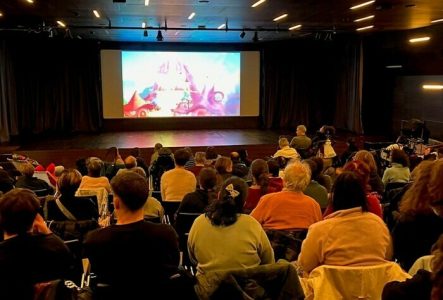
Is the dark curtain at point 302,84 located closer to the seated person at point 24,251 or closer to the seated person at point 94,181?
the seated person at point 94,181

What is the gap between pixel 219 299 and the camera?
2.19 m

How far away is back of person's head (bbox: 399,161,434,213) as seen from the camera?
2131 millimetres

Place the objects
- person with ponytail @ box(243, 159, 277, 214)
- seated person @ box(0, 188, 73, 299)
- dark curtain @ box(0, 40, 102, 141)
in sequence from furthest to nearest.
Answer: dark curtain @ box(0, 40, 102, 141) < person with ponytail @ box(243, 159, 277, 214) < seated person @ box(0, 188, 73, 299)

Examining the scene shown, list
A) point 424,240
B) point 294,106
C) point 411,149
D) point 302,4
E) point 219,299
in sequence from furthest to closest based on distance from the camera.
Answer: point 294,106
point 411,149
point 302,4
point 424,240
point 219,299

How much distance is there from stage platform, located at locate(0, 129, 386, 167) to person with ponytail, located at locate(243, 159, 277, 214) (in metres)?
5.63

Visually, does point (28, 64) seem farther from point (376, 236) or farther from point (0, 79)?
point (376, 236)

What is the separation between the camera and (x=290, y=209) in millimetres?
3254

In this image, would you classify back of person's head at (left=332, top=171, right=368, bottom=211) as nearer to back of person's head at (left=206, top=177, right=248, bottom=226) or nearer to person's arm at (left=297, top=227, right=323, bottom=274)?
person's arm at (left=297, top=227, right=323, bottom=274)

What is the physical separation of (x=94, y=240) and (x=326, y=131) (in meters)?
7.99

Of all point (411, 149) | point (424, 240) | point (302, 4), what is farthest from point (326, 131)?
point (424, 240)

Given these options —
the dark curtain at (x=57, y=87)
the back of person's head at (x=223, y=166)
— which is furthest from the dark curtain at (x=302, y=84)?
the back of person's head at (x=223, y=166)

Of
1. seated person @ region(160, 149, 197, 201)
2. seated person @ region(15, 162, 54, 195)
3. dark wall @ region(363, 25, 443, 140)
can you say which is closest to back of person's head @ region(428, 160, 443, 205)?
seated person @ region(160, 149, 197, 201)

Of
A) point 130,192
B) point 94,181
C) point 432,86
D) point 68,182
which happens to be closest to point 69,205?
point 68,182

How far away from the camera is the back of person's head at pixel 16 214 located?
218 cm
